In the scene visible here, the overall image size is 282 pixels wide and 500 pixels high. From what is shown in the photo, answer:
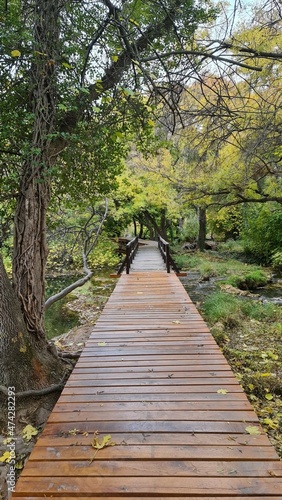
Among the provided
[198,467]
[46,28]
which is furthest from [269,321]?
[46,28]

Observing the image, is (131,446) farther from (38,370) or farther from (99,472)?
(38,370)

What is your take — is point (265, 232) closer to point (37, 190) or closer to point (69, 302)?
point (69, 302)

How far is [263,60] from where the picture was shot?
5359 millimetres

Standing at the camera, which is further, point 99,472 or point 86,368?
point 86,368

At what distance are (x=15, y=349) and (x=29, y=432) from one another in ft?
3.07

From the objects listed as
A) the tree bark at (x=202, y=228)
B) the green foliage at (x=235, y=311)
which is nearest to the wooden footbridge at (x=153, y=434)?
the green foliage at (x=235, y=311)

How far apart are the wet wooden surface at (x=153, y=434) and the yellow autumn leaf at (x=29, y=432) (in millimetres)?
1038

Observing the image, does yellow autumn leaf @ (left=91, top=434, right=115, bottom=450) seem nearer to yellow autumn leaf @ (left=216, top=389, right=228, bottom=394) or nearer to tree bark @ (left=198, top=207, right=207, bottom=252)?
yellow autumn leaf @ (left=216, top=389, right=228, bottom=394)

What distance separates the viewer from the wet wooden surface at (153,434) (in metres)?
1.64

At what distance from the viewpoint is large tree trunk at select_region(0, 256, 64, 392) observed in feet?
11.3

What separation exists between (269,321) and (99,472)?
24.0 feet

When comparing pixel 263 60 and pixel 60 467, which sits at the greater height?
pixel 263 60

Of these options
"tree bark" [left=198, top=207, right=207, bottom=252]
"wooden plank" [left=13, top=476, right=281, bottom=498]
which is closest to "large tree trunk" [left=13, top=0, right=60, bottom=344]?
"wooden plank" [left=13, top=476, right=281, bottom=498]

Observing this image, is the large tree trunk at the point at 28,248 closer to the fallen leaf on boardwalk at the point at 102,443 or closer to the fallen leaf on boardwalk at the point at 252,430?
the fallen leaf on boardwalk at the point at 102,443
